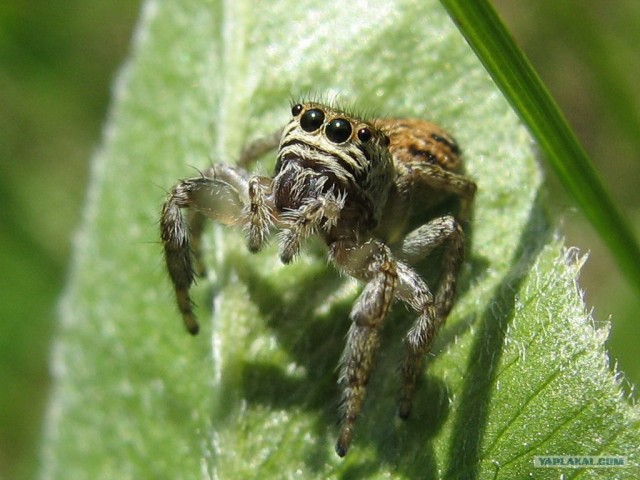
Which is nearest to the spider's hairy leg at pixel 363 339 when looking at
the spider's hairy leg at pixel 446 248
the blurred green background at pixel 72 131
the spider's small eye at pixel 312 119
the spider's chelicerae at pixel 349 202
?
the spider's chelicerae at pixel 349 202


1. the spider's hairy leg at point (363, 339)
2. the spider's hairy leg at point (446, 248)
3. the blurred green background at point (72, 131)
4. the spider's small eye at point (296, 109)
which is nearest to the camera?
the spider's hairy leg at point (363, 339)

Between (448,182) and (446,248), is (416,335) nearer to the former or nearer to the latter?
(446,248)

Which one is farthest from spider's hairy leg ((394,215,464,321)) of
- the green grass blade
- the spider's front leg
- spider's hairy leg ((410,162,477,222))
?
the green grass blade

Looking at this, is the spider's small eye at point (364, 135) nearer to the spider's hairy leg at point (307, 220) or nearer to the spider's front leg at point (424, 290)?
the spider's hairy leg at point (307, 220)

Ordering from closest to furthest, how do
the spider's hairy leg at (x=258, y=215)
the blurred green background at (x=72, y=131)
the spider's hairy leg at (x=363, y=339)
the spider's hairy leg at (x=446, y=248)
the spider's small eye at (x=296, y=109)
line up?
the spider's hairy leg at (x=363, y=339), the spider's hairy leg at (x=446, y=248), the spider's hairy leg at (x=258, y=215), the spider's small eye at (x=296, y=109), the blurred green background at (x=72, y=131)

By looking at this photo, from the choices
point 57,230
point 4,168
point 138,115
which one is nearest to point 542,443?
point 138,115

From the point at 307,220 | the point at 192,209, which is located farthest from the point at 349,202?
the point at 192,209

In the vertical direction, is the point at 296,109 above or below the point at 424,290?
above
